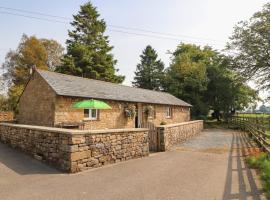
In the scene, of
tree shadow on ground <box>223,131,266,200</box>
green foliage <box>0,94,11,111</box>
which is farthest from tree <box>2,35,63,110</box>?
tree shadow on ground <box>223,131,266,200</box>

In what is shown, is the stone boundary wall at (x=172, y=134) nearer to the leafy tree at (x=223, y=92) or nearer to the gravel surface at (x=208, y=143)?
the gravel surface at (x=208, y=143)

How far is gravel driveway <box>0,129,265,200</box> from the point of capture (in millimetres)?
6062

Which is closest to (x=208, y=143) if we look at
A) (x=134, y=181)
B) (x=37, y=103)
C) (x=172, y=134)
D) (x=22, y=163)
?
(x=172, y=134)

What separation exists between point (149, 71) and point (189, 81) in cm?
1851

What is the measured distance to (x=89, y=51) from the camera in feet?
127

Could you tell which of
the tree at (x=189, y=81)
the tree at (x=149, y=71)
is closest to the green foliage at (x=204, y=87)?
the tree at (x=189, y=81)

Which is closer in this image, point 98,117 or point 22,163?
point 22,163

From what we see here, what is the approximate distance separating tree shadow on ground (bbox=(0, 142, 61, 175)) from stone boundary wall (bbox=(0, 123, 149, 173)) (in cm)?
25

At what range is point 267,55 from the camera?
85.4 ft

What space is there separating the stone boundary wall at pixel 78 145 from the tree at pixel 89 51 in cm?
2599

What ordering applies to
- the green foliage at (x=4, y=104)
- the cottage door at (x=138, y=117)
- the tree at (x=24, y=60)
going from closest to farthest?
the cottage door at (x=138, y=117), the green foliage at (x=4, y=104), the tree at (x=24, y=60)

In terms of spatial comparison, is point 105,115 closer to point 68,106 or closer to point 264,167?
point 68,106

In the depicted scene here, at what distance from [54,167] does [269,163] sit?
25.1ft

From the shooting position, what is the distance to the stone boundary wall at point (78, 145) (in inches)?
320
